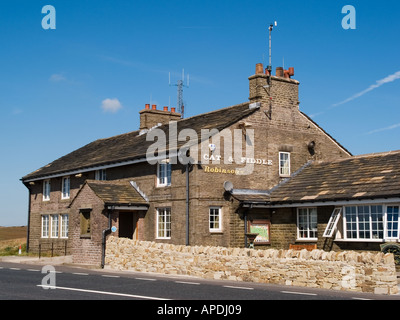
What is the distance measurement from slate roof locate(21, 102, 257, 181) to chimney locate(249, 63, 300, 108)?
3.24ft

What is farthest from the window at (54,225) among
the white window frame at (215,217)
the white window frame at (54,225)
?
the white window frame at (215,217)

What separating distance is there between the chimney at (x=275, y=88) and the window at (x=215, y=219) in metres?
6.28

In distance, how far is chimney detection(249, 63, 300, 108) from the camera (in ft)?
92.4

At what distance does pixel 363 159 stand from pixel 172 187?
9.24 m

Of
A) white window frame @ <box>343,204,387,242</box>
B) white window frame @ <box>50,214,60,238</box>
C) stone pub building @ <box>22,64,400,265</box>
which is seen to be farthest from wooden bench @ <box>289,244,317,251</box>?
white window frame @ <box>50,214,60,238</box>

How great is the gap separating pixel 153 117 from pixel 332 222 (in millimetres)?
16222

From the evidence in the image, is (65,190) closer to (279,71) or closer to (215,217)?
(215,217)

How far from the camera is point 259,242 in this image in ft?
87.1

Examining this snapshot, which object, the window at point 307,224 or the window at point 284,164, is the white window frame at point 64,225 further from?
the window at point 307,224

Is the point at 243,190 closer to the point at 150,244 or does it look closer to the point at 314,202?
the point at 314,202

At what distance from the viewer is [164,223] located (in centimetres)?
2725

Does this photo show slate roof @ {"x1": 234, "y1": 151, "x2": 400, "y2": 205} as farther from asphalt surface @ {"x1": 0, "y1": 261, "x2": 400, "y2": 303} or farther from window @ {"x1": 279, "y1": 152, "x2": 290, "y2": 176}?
asphalt surface @ {"x1": 0, "y1": 261, "x2": 400, "y2": 303}

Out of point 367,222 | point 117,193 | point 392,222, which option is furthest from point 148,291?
point 117,193

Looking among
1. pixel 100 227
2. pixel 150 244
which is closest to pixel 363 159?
pixel 150 244
